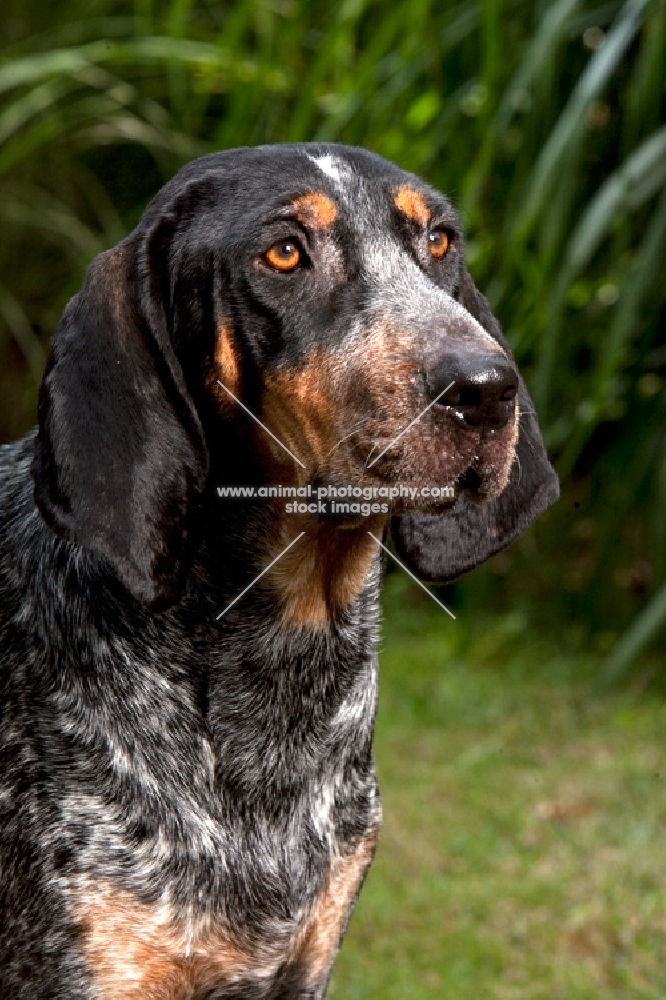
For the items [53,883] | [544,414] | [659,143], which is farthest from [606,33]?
[53,883]

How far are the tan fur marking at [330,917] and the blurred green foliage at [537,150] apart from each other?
2.80 metres

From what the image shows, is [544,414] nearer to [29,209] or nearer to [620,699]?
[620,699]

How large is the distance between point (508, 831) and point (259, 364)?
2.86m

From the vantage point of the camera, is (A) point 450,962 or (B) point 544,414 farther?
(B) point 544,414

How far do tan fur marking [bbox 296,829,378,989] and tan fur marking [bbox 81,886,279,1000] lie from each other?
20cm

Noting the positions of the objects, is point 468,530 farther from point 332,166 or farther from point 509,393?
point 332,166

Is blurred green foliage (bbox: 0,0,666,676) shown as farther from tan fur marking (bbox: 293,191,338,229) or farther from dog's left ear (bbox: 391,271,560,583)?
tan fur marking (bbox: 293,191,338,229)

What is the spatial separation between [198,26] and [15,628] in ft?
18.3

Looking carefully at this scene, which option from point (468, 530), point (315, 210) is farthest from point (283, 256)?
point (468, 530)

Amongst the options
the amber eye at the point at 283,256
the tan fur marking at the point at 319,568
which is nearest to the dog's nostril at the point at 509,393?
the tan fur marking at the point at 319,568

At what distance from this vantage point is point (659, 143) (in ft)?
18.5

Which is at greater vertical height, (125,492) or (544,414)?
(125,492)

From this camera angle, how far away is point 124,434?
9.33 ft

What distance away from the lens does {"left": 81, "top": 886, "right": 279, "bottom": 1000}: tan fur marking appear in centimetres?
268
